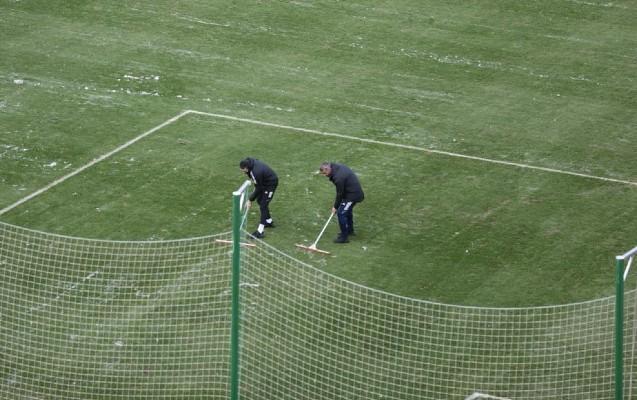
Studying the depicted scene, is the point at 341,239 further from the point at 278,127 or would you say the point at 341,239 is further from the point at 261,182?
the point at 278,127

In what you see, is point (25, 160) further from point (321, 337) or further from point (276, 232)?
point (321, 337)

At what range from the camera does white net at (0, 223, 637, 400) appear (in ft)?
58.0

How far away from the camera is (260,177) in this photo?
2202 centimetres

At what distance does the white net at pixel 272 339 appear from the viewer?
17672 millimetres

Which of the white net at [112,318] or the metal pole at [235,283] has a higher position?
the metal pole at [235,283]

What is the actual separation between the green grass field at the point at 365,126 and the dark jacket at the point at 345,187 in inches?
30.8

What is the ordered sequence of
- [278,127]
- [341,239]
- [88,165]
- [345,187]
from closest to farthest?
[345,187] < [341,239] < [88,165] < [278,127]

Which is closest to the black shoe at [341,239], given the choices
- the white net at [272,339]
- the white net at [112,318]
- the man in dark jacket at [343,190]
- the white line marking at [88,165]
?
the man in dark jacket at [343,190]

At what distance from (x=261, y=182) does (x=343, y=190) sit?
1388 millimetres

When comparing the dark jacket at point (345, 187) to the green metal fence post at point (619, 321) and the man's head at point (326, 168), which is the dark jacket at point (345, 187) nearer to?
the man's head at point (326, 168)

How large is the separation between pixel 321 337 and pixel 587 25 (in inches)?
600

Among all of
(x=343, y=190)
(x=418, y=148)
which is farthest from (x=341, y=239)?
(x=418, y=148)

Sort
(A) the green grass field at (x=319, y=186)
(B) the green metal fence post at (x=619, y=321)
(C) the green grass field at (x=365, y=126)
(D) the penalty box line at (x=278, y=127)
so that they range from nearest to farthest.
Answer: (B) the green metal fence post at (x=619, y=321) < (A) the green grass field at (x=319, y=186) < (C) the green grass field at (x=365, y=126) < (D) the penalty box line at (x=278, y=127)

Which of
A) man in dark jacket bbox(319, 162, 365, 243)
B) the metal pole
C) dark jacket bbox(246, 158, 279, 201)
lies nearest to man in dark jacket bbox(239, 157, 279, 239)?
dark jacket bbox(246, 158, 279, 201)
